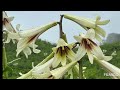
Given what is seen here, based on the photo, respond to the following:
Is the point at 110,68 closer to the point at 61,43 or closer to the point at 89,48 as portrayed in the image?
the point at 89,48

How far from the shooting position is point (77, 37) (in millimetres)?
1966

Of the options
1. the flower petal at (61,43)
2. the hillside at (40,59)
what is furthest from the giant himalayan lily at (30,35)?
the hillside at (40,59)

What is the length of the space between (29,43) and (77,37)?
10.0 inches

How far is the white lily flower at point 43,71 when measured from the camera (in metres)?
1.97

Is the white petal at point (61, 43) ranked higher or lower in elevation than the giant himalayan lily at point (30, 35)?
lower

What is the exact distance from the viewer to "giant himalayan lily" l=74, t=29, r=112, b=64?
6.33 feet

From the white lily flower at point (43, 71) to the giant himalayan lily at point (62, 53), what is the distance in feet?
0.11

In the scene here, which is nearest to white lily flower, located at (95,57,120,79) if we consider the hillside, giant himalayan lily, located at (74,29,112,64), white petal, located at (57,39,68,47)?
giant himalayan lily, located at (74,29,112,64)

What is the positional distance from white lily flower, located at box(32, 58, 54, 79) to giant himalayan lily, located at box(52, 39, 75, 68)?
3cm

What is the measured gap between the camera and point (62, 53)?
80.0 inches

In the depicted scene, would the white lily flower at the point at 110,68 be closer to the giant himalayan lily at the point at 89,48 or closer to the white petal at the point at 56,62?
the giant himalayan lily at the point at 89,48

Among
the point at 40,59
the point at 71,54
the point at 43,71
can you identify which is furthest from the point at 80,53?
the point at 40,59

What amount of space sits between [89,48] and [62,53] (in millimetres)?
111
